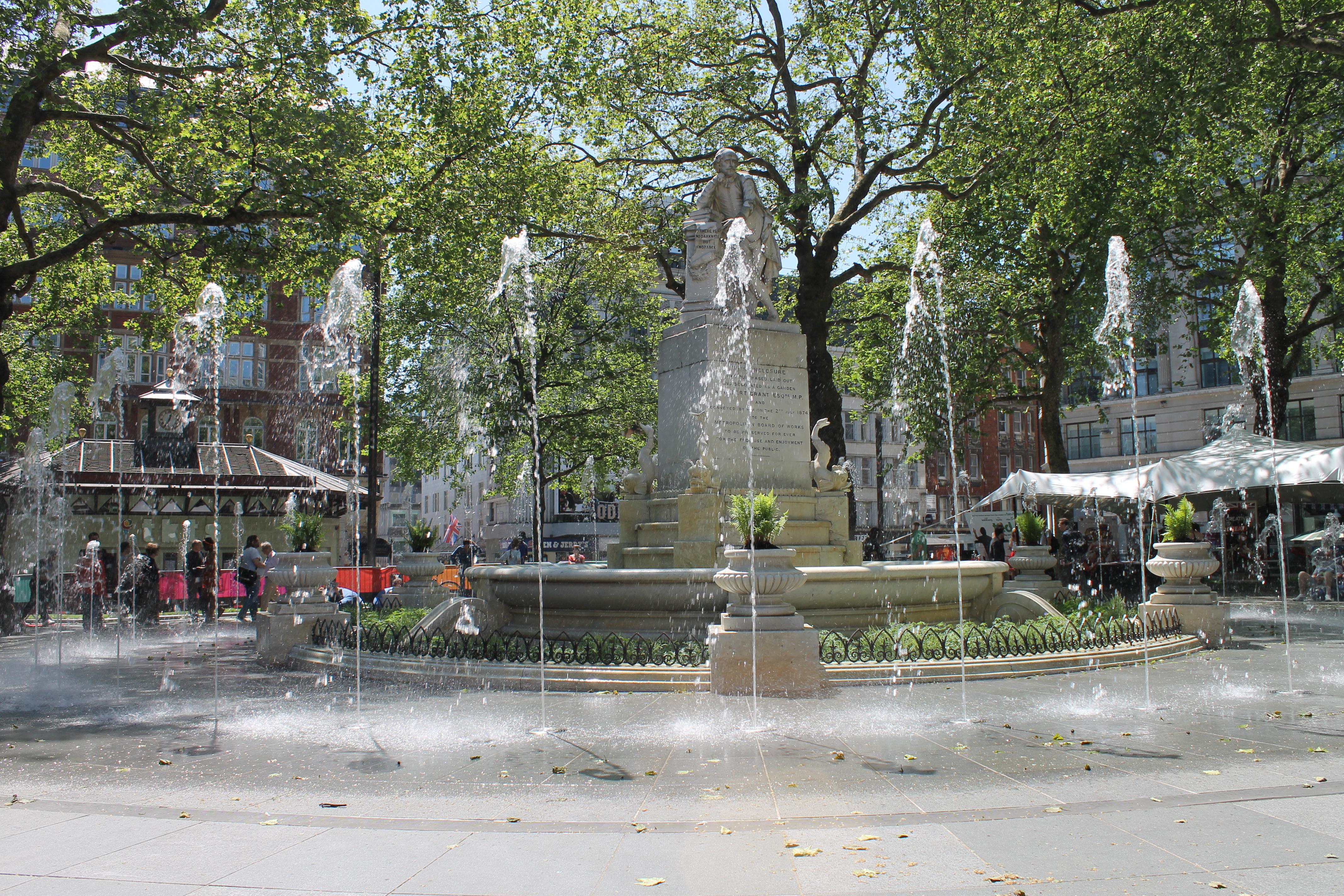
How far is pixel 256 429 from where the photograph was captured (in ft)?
179

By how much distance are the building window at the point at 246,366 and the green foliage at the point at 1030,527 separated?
48892 mm

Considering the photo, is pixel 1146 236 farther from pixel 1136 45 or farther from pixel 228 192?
pixel 228 192

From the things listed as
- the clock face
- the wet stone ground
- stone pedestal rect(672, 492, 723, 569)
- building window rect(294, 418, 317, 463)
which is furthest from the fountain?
building window rect(294, 418, 317, 463)

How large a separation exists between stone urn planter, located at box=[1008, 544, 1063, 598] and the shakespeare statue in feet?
20.2

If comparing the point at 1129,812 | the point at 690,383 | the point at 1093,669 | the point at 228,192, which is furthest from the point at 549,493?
the point at 1129,812

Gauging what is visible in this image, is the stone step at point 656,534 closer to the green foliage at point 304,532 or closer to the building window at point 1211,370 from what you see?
the green foliage at point 304,532

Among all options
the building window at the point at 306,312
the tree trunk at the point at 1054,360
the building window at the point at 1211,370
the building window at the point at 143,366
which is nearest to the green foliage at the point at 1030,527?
the tree trunk at the point at 1054,360

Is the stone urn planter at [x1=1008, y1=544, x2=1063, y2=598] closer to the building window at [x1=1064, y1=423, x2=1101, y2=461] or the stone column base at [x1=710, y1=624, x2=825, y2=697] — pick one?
the stone column base at [x1=710, y1=624, x2=825, y2=697]

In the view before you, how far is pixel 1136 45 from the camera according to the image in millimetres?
17406

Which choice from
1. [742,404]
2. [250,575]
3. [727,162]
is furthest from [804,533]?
[250,575]

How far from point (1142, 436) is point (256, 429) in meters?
51.0

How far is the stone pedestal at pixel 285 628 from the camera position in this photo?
1209 cm

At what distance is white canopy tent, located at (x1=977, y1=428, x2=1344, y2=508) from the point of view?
2064 cm

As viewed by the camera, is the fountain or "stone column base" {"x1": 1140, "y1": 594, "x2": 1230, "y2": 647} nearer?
the fountain
